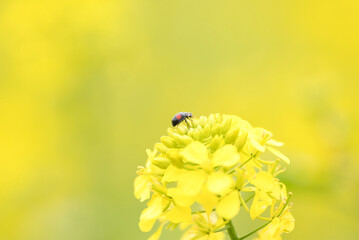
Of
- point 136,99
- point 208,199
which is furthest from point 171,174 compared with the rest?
point 136,99

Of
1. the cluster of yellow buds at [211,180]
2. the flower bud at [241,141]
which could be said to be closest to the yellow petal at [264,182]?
the cluster of yellow buds at [211,180]

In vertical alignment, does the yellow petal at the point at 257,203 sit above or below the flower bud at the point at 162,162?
below

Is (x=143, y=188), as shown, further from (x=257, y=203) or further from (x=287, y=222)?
(x=287, y=222)

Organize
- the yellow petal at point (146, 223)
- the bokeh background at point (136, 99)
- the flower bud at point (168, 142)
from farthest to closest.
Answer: the bokeh background at point (136, 99) → the flower bud at point (168, 142) → the yellow petal at point (146, 223)

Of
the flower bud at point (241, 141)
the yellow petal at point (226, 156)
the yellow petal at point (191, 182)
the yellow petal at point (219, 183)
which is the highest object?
the flower bud at point (241, 141)

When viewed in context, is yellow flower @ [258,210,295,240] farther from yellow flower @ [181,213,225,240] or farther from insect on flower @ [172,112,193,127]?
insect on flower @ [172,112,193,127]

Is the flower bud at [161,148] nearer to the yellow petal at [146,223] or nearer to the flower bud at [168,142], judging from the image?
the flower bud at [168,142]

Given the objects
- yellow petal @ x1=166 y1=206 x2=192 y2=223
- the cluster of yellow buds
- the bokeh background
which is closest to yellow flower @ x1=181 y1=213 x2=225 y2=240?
the cluster of yellow buds
